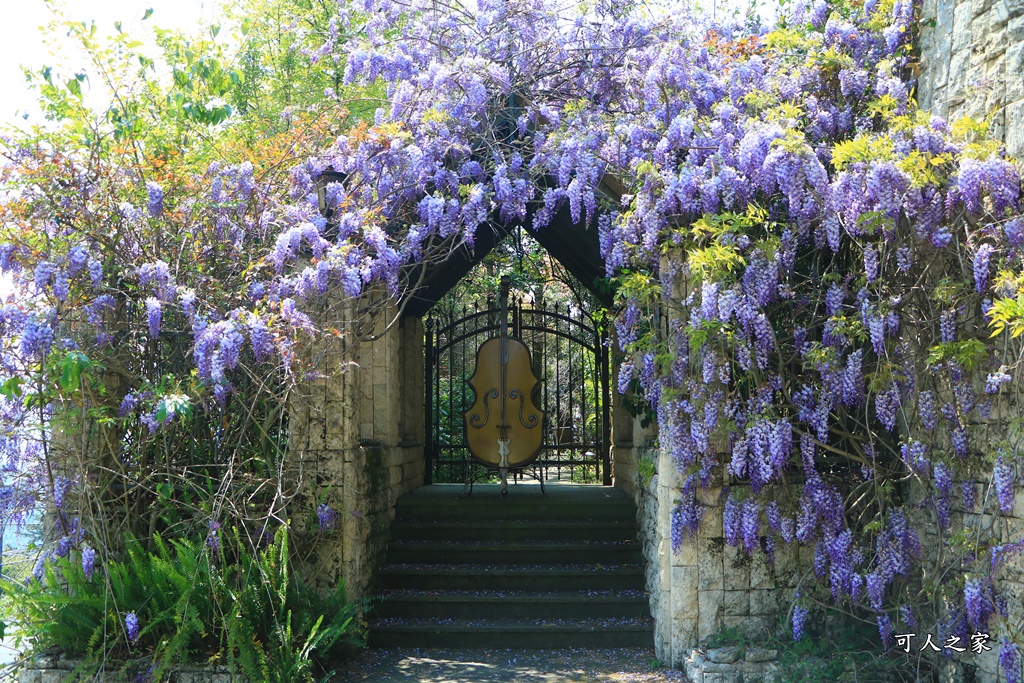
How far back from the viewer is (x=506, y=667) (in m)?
5.57

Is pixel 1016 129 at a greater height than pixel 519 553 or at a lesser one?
greater

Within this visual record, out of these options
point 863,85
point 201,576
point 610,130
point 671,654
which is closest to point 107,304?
point 201,576

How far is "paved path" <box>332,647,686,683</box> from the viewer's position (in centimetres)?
531

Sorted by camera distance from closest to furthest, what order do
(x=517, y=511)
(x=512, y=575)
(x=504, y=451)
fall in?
(x=512, y=575) → (x=517, y=511) → (x=504, y=451)

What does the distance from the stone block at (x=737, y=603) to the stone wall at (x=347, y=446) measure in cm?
233

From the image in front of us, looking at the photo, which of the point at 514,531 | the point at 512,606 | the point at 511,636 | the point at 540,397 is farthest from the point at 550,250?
the point at 511,636

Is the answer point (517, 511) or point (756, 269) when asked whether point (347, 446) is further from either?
point (756, 269)

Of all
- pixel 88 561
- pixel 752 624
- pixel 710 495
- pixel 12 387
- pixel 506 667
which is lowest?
pixel 506 667

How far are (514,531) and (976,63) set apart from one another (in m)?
4.41

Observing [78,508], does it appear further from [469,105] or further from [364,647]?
[469,105]

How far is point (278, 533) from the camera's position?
5191 mm

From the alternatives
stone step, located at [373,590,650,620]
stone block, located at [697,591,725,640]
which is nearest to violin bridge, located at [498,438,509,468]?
stone step, located at [373,590,650,620]

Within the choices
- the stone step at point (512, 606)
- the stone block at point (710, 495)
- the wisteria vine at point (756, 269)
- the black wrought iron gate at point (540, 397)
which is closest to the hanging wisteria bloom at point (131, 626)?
the wisteria vine at point (756, 269)

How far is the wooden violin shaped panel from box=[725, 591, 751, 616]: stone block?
2.89 m
